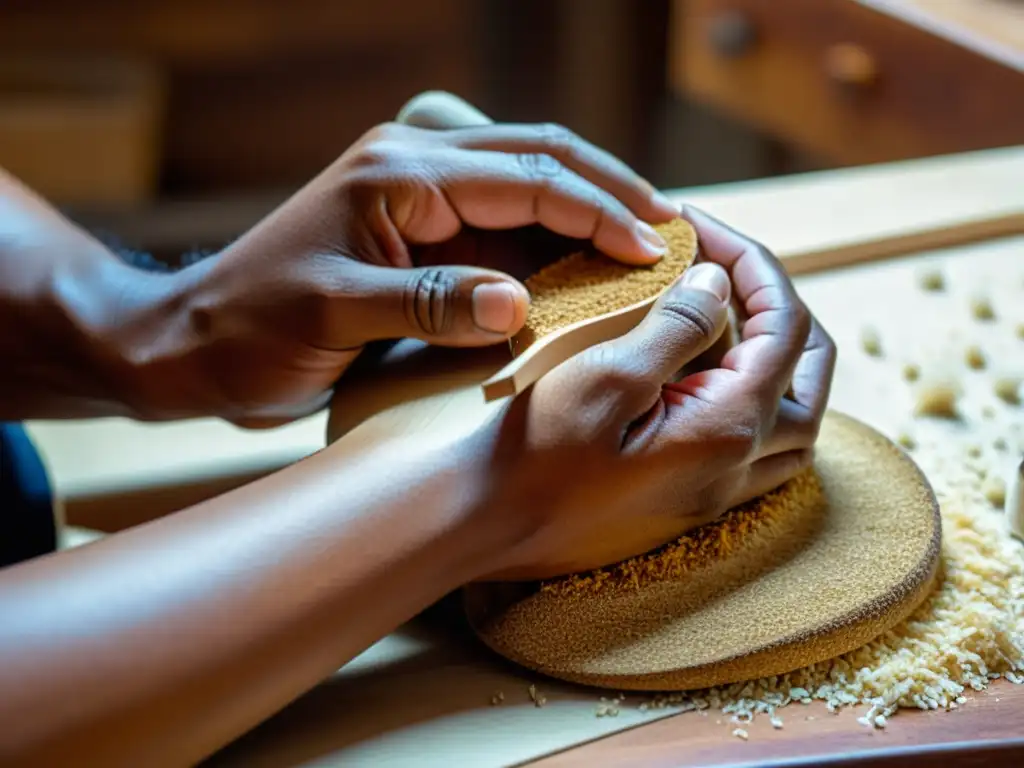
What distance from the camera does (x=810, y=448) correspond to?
682 millimetres

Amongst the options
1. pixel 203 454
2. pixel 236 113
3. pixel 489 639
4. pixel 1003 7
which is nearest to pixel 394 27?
pixel 236 113

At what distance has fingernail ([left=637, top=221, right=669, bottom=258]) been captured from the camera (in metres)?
0.72

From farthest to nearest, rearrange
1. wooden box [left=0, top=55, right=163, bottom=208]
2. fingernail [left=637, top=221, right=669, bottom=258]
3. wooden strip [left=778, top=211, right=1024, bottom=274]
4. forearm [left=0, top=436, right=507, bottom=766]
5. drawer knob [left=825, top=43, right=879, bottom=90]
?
wooden box [left=0, top=55, right=163, bottom=208]
drawer knob [left=825, top=43, right=879, bottom=90]
wooden strip [left=778, top=211, right=1024, bottom=274]
fingernail [left=637, top=221, right=669, bottom=258]
forearm [left=0, top=436, right=507, bottom=766]

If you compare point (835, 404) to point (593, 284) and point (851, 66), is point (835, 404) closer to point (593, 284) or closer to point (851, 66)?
point (593, 284)

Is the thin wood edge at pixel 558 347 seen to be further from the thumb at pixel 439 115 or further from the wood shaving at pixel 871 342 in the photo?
the wood shaving at pixel 871 342

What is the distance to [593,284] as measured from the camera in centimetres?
71

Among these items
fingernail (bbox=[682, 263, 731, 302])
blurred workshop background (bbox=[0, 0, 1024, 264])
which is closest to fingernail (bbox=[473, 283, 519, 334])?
fingernail (bbox=[682, 263, 731, 302])

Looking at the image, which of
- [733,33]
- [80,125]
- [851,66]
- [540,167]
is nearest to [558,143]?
[540,167]

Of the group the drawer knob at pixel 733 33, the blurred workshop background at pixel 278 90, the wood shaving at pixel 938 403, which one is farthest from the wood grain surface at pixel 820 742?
the blurred workshop background at pixel 278 90

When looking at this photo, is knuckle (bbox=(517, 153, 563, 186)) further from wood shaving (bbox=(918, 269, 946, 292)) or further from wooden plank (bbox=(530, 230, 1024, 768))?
wood shaving (bbox=(918, 269, 946, 292))

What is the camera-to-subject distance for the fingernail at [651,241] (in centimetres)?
72

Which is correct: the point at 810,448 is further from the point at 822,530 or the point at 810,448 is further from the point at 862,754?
the point at 862,754

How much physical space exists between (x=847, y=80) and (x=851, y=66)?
2 centimetres

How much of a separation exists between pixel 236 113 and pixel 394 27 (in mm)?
417
